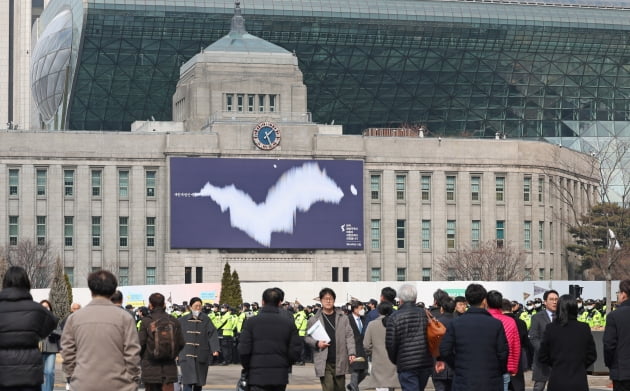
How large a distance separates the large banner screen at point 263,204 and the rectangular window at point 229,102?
185 inches

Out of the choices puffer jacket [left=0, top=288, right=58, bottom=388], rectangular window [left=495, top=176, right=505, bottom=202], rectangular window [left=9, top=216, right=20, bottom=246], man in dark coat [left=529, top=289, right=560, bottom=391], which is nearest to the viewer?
puffer jacket [left=0, top=288, right=58, bottom=388]

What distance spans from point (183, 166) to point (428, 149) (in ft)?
49.5

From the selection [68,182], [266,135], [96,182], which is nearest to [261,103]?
[266,135]

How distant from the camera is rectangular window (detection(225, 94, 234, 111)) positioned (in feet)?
328

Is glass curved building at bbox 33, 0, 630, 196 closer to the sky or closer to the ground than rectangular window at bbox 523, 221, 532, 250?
closer to the sky

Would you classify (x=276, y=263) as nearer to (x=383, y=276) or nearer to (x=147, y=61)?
(x=383, y=276)

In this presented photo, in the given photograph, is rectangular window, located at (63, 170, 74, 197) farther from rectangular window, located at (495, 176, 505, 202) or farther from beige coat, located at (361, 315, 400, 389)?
beige coat, located at (361, 315, 400, 389)

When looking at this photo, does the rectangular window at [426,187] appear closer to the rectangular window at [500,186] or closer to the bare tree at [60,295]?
the rectangular window at [500,186]

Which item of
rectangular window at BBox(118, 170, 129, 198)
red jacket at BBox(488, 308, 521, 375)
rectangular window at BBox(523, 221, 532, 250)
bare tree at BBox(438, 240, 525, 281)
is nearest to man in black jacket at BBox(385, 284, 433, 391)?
red jacket at BBox(488, 308, 521, 375)

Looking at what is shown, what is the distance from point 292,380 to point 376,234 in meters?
62.1

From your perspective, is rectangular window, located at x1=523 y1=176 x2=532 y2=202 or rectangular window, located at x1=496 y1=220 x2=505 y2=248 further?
rectangular window, located at x1=523 y1=176 x2=532 y2=202

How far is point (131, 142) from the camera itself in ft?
318

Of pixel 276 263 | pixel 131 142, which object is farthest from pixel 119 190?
pixel 276 263

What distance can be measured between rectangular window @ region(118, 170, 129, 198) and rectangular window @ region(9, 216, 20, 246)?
607cm
